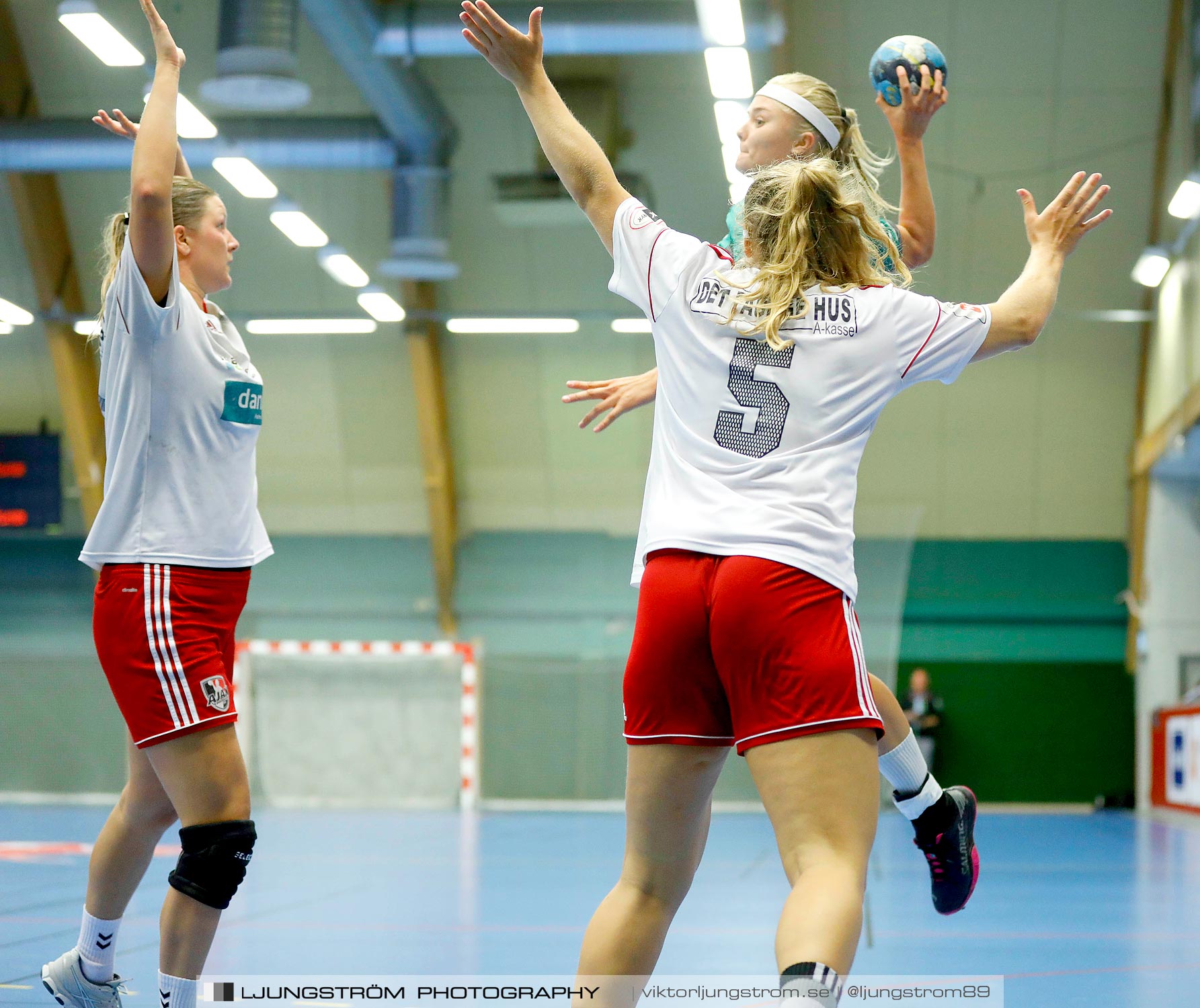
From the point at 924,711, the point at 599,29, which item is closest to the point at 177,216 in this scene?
the point at 599,29

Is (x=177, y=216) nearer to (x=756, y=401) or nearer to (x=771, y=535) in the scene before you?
(x=756, y=401)

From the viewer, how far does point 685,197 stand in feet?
39.4

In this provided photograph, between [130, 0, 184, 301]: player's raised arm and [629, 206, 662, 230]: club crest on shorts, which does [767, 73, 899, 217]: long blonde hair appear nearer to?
[629, 206, 662, 230]: club crest on shorts

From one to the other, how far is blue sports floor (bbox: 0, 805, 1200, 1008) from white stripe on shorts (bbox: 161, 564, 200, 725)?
1.10 meters

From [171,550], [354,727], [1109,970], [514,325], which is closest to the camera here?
[171,550]

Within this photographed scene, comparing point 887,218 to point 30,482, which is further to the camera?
point 30,482

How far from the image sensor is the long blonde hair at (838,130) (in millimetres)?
2543

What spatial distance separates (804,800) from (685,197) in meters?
10.7

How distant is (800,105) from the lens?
2.53 m

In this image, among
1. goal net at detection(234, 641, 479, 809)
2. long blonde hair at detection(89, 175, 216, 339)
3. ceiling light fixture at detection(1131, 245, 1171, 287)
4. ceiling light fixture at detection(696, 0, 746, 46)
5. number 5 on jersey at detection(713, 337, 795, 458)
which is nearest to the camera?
number 5 on jersey at detection(713, 337, 795, 458)

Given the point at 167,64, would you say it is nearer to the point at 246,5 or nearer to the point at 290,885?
the point at 290,885

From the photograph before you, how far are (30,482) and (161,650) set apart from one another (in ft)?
35.2

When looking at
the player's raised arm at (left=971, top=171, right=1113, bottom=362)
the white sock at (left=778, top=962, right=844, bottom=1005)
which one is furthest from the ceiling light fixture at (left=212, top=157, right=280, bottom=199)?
the white sock at (left=778, top=962, right=844, bottom=1005)

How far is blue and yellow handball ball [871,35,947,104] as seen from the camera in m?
2.88
